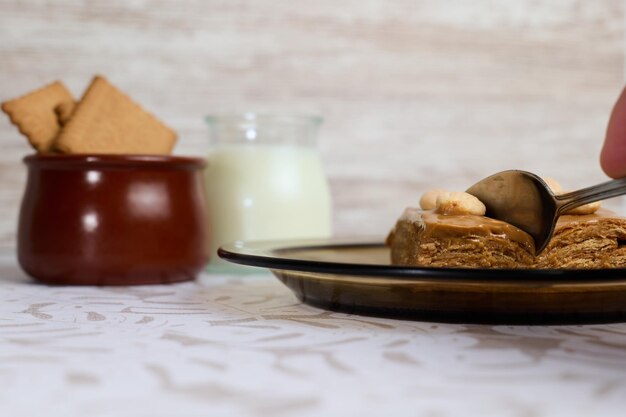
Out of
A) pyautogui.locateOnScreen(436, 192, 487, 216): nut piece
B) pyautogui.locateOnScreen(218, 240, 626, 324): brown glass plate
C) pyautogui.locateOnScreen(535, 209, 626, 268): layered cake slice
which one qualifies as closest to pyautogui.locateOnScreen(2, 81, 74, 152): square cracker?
pyautogui.locateOnScreen(218, 240, 626, 324): brown glass plate

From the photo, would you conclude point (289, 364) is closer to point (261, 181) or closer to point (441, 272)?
point (441, 272)

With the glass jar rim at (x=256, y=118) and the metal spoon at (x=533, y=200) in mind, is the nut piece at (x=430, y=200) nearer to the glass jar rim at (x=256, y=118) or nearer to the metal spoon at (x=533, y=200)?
the metal spoon at (x=533, y=200)

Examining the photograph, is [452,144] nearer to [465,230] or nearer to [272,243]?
[272,243]

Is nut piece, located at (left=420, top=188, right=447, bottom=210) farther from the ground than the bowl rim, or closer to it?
closer to it

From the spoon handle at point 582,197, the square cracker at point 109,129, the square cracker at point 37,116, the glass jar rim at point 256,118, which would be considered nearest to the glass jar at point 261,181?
the glass jar rim at point 256,118

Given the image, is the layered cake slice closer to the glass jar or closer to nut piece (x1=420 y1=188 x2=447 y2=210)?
nut piece (x1=420 y1=188 x2=447 y2=210)

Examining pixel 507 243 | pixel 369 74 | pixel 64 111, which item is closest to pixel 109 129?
pixel 64 111
